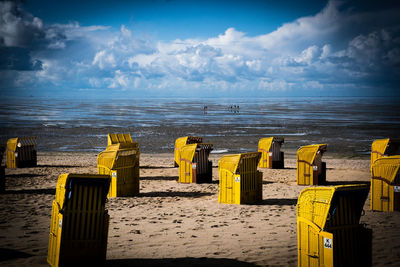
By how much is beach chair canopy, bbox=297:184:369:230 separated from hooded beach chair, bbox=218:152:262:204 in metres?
5.47

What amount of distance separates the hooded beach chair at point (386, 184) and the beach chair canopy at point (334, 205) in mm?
4685

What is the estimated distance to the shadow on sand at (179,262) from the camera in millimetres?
7379

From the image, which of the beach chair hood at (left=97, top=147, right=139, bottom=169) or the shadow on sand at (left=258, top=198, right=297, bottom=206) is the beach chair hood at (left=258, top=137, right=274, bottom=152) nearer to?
the shadow on sand at (left=258, top=198, right=297, bottom=206)

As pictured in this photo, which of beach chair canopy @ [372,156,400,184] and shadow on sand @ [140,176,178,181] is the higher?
beach chair canopy @ [372,156,400,184]

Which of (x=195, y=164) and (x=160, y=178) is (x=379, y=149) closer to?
(x=195, y=164)

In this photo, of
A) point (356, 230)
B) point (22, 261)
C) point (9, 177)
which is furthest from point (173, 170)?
point (356, 230)

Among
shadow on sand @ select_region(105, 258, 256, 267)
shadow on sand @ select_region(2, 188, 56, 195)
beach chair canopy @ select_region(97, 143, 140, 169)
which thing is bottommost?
shadow on sand @ select_region(2, 188, 56, 195)

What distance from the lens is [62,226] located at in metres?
6.80

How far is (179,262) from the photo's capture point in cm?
751

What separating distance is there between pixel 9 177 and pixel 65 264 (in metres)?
12.3

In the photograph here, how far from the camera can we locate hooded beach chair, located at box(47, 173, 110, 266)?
6.89 m

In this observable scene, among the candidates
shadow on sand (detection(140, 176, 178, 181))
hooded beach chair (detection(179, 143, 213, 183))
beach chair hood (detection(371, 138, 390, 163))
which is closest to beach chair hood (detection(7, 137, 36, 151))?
shadow on sand (detection(140, 176, 178, 181))

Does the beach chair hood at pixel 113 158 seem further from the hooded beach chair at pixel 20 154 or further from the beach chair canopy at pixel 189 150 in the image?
the hooded beach chair at pixel 20 154

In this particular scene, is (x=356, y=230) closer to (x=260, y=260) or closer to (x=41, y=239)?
(x=260, y=260)
